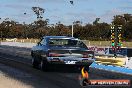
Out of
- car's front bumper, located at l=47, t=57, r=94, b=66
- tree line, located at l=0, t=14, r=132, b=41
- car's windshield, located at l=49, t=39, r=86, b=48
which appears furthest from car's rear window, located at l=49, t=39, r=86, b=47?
tree line, located at l=0, t=14, r=132, b=41

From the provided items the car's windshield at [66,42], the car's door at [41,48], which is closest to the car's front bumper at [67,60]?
the car's door at [41,48]

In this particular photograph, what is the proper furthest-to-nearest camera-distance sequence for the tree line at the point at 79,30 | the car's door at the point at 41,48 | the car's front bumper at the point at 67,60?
the tree line at the point at 79,30, the car's door at the point at 41,48, the car's front bumper at the point at 67,60

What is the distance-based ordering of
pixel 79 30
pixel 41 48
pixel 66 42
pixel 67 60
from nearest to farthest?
pixel 67 60 < pixel 66 42 < pixel 41 48 < pixel 79 30

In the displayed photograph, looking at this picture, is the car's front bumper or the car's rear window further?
the car's rear window

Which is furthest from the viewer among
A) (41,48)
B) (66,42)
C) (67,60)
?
(41,48)

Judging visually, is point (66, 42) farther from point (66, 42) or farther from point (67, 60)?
point (67, 60)

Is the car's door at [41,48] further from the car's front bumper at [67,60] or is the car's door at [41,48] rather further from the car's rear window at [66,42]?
the car's front bumper at [67,60]

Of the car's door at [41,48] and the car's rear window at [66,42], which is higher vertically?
the car's rear window at [66,42]

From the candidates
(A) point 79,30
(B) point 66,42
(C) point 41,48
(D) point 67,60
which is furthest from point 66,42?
(A) point 79,30

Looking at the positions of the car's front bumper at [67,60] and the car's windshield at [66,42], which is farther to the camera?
the car's windshield at [66,42]

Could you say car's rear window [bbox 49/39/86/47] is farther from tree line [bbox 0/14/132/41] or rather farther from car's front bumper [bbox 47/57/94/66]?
tree line [bbox 0/14/132/41]

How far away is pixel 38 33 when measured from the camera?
5394 inches

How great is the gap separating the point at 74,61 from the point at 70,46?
37.3 inches

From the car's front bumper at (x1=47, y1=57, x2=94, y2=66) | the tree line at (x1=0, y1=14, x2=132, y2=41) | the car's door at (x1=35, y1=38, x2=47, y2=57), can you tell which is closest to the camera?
the car's front bumper at (x1=47, y1=57, x2=94, y2=66)
